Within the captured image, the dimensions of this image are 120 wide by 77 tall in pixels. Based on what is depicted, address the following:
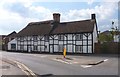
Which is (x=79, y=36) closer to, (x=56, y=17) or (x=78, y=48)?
(x=78, y=48)

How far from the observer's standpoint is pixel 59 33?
6275cm

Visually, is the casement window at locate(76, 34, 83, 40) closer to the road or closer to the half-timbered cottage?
the half-timbered cottage

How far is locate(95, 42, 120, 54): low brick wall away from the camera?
55.6 meters

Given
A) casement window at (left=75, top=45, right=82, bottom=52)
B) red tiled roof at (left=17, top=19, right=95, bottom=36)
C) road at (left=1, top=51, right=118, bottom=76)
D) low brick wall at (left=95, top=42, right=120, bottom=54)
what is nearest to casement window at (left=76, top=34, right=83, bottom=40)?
red tiled roof at (left=17, top=19, right=95, bottom=36)

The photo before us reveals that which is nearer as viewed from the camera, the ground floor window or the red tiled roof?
the ground floor window

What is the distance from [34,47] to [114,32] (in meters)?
21.1

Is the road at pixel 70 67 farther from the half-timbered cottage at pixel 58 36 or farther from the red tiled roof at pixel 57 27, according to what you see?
the red tiled roof at pixel 57 27

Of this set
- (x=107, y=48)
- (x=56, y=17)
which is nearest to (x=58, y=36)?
(x=56, y=17)

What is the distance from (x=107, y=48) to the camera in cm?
5659

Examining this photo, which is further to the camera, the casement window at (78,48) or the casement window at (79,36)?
the casement window at (79,36)

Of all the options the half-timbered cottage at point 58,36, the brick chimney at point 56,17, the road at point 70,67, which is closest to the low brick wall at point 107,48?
the half-timbered cottage at point 58,36

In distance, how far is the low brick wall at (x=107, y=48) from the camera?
5562cm

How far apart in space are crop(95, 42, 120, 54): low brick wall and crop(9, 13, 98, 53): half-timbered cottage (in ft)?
5.38

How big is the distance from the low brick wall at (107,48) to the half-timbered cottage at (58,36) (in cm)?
164
